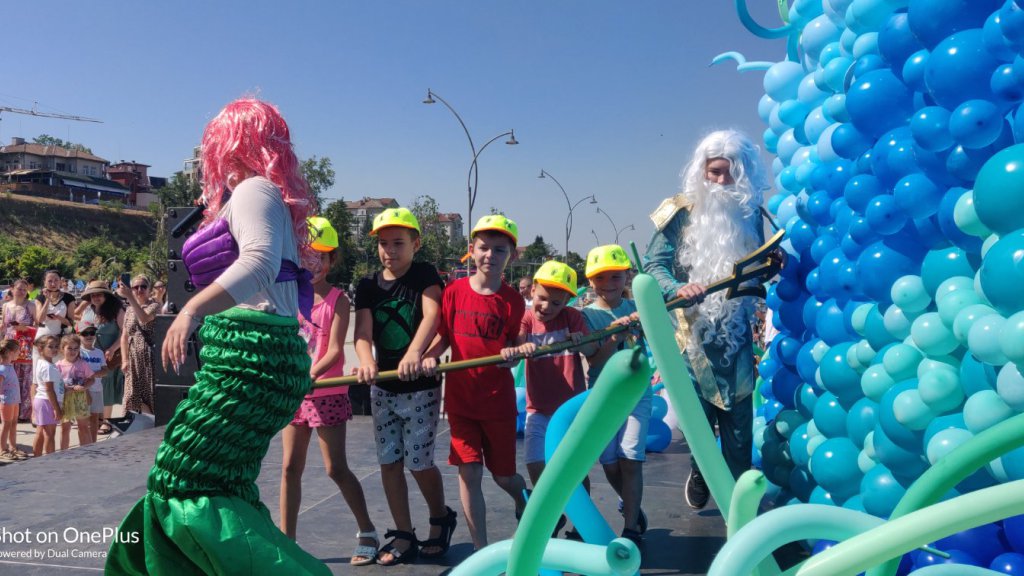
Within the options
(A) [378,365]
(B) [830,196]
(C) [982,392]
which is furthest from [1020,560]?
(A) [378,365]

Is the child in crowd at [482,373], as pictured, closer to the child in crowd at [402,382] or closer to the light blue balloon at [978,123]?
the child in crowd at [402,382]

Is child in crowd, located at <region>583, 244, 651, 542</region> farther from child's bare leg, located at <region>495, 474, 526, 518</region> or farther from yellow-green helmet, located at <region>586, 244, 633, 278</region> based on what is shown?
child's bare leg, located at <region>495, 474, 526, 518</region>

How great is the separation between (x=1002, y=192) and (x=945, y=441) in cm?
75

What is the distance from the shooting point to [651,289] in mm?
923

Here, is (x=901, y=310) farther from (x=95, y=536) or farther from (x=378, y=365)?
(x=95, y=536)

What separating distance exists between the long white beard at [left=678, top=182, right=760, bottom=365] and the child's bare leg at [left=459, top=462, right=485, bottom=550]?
4.11 feet

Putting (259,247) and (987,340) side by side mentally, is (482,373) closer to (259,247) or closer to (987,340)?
(259,247)

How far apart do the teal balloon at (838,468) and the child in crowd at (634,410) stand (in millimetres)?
734

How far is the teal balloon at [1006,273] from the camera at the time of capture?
6.57ft

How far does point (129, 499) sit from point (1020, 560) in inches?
169

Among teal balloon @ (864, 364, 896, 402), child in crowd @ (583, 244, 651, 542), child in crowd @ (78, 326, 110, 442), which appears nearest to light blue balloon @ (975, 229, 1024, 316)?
teal balloon @ (864, 364, 896, 402)

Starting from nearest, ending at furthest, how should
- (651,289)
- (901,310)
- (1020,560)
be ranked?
(651,289), (1020,560), (901,310)

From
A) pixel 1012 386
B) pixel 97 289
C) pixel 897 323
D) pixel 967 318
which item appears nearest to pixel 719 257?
pixel 897 323

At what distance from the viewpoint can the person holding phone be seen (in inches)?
306
